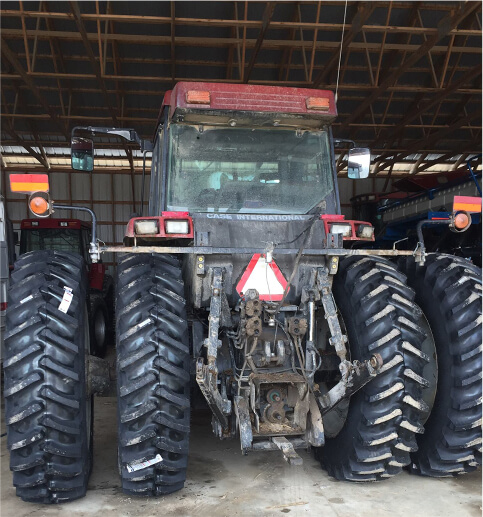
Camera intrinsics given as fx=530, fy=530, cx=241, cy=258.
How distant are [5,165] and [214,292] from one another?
51.5 feet

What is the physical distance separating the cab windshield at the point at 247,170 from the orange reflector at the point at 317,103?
0.27 meters

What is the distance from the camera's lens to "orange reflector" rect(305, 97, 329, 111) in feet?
12.8

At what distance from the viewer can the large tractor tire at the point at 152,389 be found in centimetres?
318

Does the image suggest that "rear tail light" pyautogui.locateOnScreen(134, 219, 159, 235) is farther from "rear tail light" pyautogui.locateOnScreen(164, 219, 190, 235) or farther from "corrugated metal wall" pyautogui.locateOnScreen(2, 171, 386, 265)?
"corrugated metal wall" pyautogui.locateOnScreen(2, 171, 386, 265)

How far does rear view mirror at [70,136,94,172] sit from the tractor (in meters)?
0.02

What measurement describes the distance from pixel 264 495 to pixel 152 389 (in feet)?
3.85

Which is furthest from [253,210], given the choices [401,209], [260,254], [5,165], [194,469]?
[5,165]

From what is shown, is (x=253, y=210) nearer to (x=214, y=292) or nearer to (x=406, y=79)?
(x=214, y=292)

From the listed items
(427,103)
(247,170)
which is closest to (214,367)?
(247,170)

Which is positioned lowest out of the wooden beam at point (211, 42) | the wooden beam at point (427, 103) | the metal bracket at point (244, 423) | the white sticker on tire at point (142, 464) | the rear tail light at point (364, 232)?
the white sticker on tire at point (142, 464)

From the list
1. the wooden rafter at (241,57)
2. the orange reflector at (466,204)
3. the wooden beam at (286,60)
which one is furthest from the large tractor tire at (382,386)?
the wooden beam at (286,60)

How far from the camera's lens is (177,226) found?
11.5ft

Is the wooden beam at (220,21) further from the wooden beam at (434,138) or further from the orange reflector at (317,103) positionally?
the orange reflector at (317,103)

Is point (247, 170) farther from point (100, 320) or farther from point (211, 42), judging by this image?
point (211, 42)
